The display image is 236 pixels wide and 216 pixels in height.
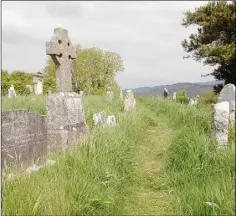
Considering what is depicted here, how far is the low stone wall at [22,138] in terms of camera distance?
4.08 metres

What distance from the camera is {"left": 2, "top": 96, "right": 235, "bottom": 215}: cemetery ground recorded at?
9.51 feet

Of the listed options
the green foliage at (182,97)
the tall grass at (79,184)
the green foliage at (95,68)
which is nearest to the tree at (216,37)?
the green foliage at (182,97)

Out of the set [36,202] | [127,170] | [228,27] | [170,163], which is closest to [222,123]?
[170,163]

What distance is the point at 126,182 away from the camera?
4.08 metres

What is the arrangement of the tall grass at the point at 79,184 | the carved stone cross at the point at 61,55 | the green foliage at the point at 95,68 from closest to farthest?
1. the tall grass at the point at 79,184
2. the carved stone cross at the point at 61,55
3. the green foliage at the point at 95,68

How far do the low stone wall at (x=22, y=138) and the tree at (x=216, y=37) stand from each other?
405 inches

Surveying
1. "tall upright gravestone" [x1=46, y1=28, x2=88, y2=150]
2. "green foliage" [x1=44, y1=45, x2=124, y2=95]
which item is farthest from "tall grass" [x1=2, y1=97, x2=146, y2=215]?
"green foliage" [x1=44, y1=45, x2=124, y2=95]

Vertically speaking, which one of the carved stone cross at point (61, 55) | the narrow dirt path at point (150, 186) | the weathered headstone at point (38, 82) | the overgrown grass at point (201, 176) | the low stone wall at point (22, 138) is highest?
the weathered headstone at point (38, 82)

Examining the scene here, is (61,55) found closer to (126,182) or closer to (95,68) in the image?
(126,182)

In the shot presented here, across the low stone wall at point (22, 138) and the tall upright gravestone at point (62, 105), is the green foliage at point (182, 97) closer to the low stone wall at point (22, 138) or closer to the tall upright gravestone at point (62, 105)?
the tall upright gravestone at point (62, 105)

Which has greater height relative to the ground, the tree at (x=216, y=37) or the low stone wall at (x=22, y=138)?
the tree at (x=216, y=37)

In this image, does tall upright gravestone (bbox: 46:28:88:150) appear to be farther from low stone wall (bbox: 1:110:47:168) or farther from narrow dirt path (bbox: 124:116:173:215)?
narrow dirt path (bbox: 124:116:173:215)

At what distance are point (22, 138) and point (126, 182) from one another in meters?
1.64

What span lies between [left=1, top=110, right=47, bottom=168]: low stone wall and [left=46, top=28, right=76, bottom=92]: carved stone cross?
1.33 m
